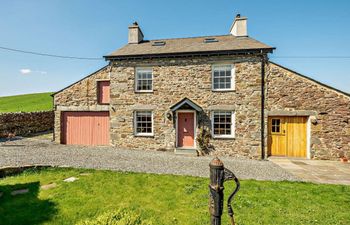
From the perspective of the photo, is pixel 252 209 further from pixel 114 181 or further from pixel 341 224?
pixel 114 181

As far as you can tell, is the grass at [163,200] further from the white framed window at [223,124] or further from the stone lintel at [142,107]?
the stone lintel at [142,107]

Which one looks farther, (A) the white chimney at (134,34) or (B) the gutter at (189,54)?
(A) the white chimney at (134,34)

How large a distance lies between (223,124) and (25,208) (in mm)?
10228

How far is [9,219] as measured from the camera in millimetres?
4172

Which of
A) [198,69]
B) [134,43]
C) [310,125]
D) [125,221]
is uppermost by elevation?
[134,43]

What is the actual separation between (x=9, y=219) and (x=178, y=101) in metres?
9.58

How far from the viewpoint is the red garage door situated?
13547 millimetres

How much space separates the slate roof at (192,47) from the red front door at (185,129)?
4.38 meters

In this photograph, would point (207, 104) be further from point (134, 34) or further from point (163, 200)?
point (134, 34)

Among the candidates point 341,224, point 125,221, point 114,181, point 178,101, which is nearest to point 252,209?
point 341,224

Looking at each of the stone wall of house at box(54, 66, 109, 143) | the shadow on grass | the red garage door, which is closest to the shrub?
the red garage door

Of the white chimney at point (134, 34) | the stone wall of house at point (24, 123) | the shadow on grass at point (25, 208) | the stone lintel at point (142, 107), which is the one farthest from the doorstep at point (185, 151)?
the stone wall of house at point (24, 123)

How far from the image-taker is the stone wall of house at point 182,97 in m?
11.2

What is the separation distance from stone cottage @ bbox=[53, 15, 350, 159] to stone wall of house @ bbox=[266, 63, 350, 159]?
5cm
